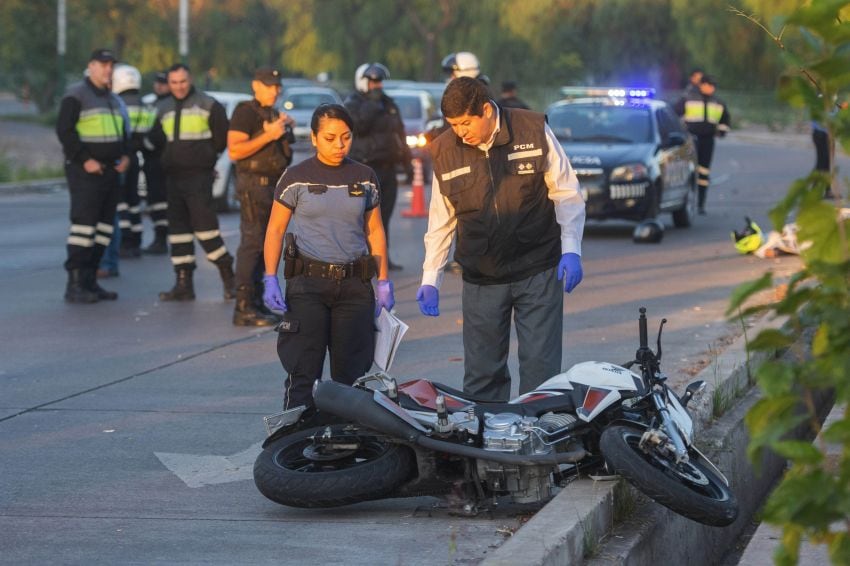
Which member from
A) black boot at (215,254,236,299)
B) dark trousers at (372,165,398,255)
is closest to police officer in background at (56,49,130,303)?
black boot at (215,254,236,299)

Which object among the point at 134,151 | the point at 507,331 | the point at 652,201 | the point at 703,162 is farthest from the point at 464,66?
the point at 703,162

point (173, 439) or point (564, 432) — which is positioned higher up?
point (564, 432)

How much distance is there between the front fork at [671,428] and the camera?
5777 mm

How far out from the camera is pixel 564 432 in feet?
19.7

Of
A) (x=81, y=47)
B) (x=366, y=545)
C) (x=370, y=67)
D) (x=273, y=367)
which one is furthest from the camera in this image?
(x=81, y=47)

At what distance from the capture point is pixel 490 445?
590 cm

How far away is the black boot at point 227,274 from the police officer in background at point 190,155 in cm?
1

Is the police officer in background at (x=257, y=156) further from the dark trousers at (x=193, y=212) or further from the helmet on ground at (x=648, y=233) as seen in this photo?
the helmet on ground at (x=648, y=233)

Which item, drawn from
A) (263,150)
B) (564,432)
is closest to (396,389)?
(564,432)

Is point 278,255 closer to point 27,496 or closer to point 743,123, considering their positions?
point 27,496

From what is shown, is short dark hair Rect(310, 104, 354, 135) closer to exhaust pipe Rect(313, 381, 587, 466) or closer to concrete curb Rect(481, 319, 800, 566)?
exhaust pipe Rect(313, 381, 587, 466)

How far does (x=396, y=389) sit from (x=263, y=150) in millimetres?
5513

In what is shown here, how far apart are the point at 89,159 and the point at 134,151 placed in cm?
198

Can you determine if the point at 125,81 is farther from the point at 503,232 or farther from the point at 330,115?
the point at 503,232
